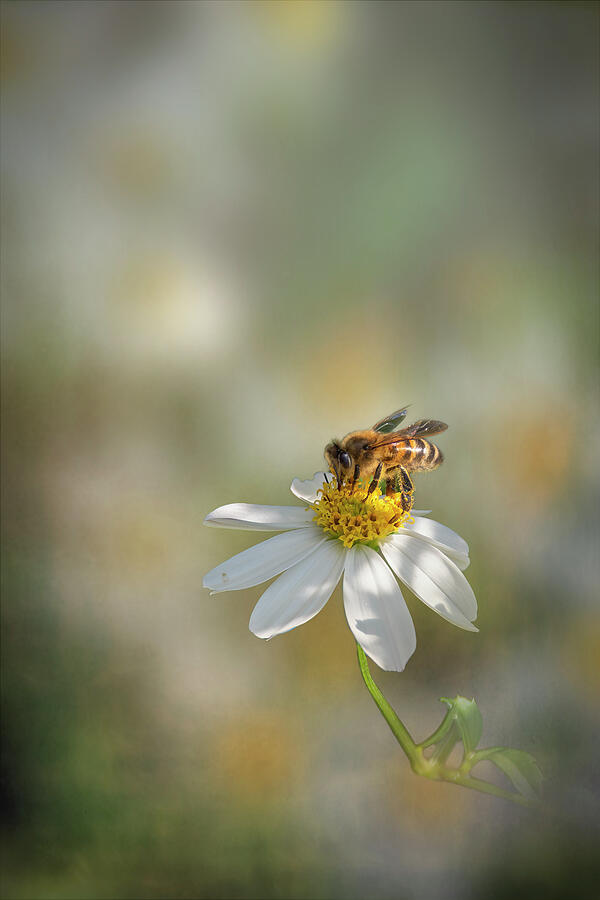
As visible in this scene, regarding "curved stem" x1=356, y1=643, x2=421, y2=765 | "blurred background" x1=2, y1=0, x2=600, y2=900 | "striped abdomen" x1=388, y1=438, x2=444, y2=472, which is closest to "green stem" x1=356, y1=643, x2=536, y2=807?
"curved stem" x1=356, y1=643, x2=421, y2=765

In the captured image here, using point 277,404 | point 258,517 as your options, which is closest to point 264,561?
point 258,517

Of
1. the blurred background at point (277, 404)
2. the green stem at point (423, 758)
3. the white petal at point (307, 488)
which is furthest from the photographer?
the blurred background at point (277, 404)

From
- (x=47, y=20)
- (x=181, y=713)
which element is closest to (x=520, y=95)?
(x=47, y=20)

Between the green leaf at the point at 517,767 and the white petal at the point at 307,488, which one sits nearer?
the green leaf at the point at 517,767

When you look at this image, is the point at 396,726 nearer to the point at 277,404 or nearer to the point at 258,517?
the point at 258,517

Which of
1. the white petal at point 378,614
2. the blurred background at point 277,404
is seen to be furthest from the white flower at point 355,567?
the blurred background at point 277,404

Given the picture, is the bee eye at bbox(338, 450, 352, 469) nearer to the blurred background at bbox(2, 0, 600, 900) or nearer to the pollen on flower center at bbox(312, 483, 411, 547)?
the pollen on flower center at bbox(312, 483, 411, 547)

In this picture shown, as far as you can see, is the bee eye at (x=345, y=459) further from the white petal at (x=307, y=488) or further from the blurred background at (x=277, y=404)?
the blurred background at (x=277, y=404)
